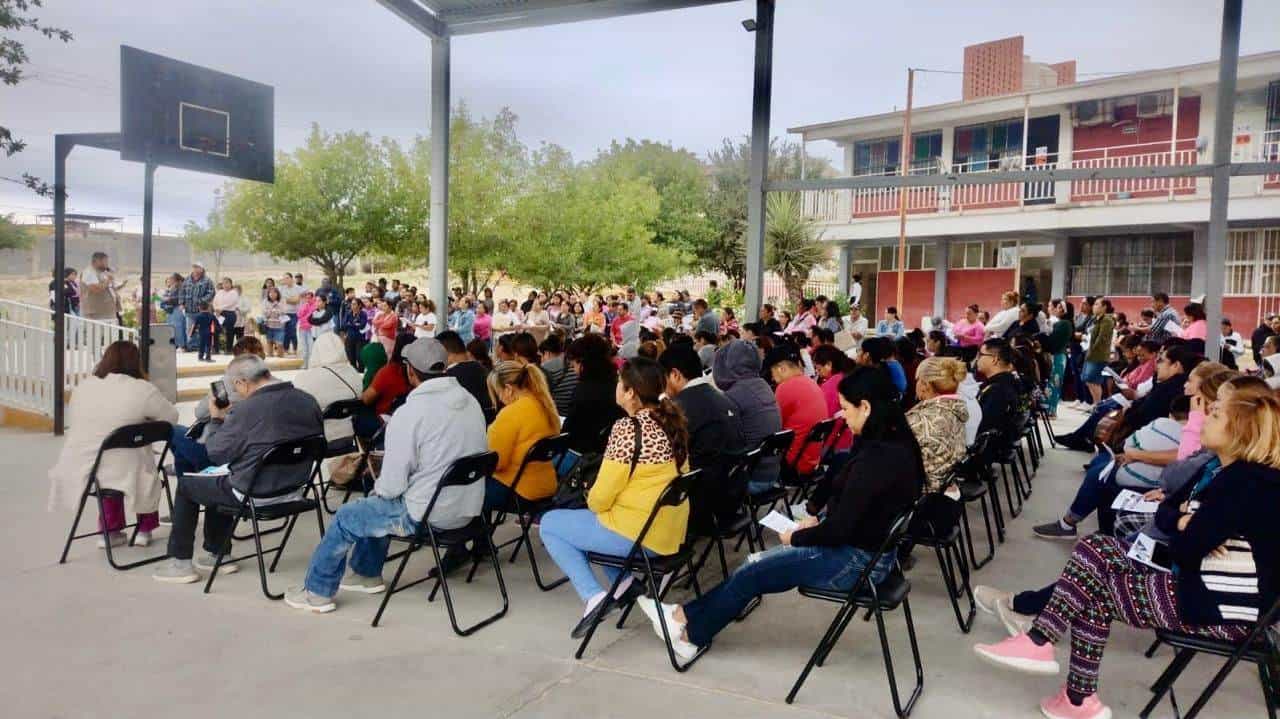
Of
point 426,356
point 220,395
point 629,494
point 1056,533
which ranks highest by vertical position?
point 426,356

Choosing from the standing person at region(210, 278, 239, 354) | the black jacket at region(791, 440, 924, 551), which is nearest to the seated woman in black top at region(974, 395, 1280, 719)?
the black jacket at region(791, 440, 924, 551)

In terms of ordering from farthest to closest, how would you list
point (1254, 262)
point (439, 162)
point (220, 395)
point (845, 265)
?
point (845, 265)
point (1254, 262)
point (439, 162)
point (220, 395)

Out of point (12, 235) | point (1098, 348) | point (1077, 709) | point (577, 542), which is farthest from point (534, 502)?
point (12, 235)

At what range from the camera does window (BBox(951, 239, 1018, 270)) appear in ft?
74.3

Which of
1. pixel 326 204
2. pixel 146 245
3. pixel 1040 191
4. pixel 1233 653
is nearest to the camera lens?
pixel 1233 653

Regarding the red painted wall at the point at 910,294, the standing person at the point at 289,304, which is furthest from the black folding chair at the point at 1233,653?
the red painted wall at the point at 910,294

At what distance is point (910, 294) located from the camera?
24.4m

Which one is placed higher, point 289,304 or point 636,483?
point 289,304

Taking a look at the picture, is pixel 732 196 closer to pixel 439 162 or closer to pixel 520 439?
pixel 439 162

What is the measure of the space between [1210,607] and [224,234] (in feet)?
95.8

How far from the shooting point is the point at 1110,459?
527 cm

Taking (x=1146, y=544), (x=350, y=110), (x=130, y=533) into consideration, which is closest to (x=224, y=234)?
(x=350, y=110)

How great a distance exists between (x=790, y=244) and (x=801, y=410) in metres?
18.3

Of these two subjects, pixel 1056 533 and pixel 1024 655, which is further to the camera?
pixel 1056 533
